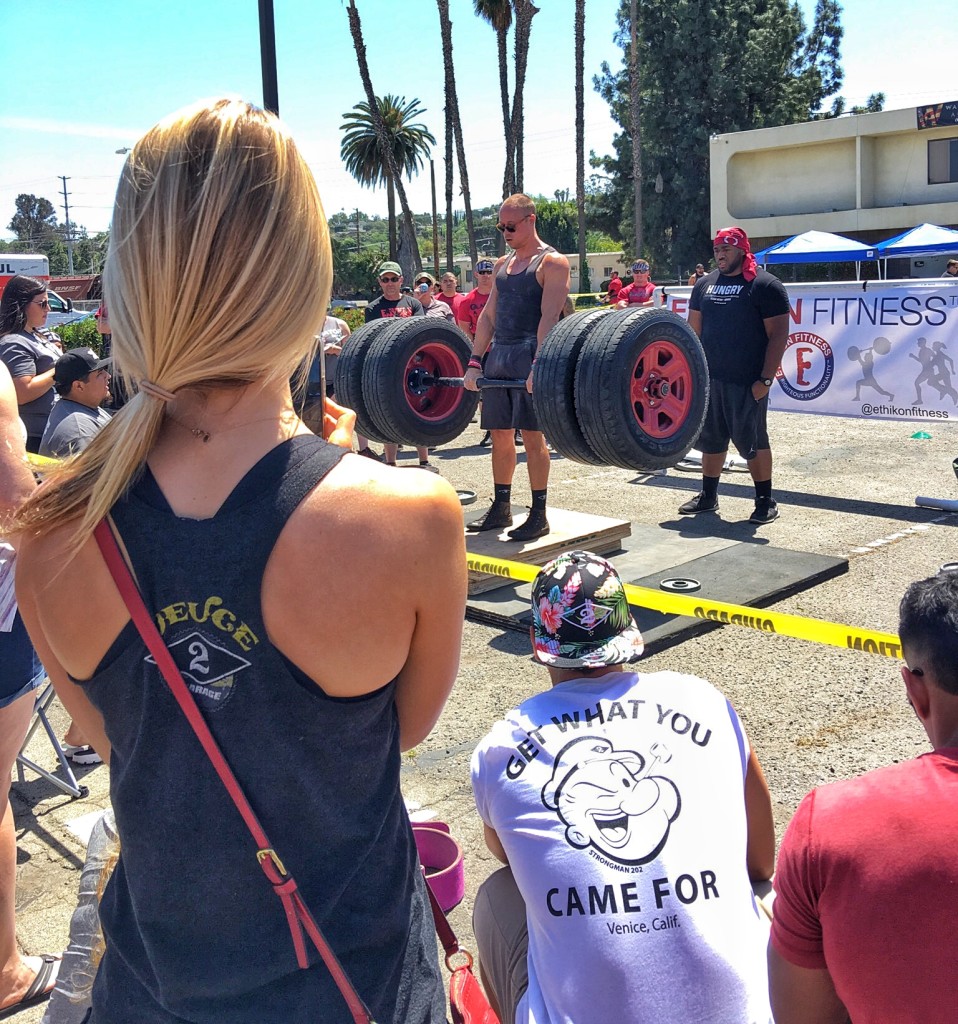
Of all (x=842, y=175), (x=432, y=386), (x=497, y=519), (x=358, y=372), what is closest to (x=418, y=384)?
(x=432, y=386)

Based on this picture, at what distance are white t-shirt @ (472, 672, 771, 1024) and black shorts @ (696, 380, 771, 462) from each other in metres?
5.23

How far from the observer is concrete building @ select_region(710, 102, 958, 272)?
35.6m

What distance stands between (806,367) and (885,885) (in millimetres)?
7874

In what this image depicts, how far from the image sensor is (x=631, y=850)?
179 cm

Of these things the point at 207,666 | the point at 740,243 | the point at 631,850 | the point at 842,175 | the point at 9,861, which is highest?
the point at 842,175

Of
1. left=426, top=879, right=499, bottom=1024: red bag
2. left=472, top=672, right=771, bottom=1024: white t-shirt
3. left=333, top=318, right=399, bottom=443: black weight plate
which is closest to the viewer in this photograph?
left=426, top=879, right=499, bottom=1024: red bag

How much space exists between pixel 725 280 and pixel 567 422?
8.63 feet

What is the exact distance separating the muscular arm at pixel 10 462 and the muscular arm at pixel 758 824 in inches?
67.4

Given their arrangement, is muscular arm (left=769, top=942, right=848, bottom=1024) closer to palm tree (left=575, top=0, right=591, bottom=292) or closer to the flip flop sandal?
the flip flop sandal

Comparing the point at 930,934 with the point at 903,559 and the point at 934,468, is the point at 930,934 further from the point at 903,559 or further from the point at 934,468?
the point at 934,468

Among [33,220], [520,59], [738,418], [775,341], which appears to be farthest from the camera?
[33,220]

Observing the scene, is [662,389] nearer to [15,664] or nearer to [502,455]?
[502,455]

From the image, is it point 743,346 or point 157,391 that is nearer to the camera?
point 157,391

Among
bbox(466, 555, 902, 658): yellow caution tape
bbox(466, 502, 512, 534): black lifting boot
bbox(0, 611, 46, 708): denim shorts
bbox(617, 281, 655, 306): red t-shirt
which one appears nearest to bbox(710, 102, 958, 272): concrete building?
bbox(617, 281, 655, 306): red t-shirt
